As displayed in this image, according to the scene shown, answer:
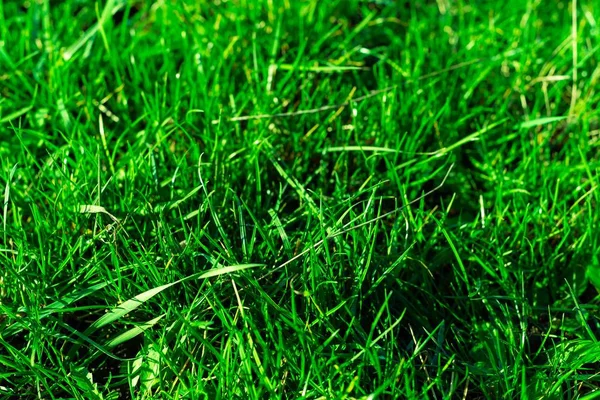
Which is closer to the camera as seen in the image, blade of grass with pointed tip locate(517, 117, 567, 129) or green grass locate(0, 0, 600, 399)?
green grass locate(0, 0, 600, 399)

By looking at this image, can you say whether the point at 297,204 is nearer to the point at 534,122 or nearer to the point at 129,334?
the point at 129,334

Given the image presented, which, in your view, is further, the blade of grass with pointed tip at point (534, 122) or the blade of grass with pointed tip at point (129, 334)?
the blade of grass with pointed tip at point (534, 122)

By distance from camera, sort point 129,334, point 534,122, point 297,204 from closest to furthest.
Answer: point 129,334 < point 297,204 < point 534,122

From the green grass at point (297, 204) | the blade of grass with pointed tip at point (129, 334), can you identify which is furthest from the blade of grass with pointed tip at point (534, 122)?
the blade of grass with pointed tip at point (129, 334)

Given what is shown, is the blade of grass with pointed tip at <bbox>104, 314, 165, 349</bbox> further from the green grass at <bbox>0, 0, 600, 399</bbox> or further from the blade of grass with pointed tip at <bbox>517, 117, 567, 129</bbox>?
the blade of grass with pointed tip at <bbox>517, 117, 567, 129</bbox>

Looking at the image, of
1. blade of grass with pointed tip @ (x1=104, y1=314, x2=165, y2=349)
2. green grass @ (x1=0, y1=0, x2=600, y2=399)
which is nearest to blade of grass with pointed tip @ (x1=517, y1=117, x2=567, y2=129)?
green grass @ (x1=0, y1=0, x2=600, y2=399)

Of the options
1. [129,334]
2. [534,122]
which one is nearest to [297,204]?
[129,334]

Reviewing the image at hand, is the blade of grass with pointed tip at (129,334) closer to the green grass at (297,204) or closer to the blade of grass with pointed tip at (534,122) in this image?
the green grass at (297,204)

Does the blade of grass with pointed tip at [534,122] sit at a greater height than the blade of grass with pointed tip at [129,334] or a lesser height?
greater

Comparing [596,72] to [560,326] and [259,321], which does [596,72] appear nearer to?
[560,326]
